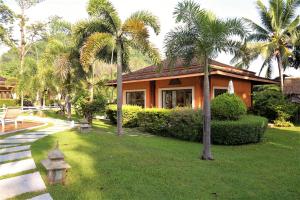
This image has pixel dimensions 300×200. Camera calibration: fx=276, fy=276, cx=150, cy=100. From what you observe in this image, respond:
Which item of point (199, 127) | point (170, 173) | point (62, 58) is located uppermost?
point (62, 58)

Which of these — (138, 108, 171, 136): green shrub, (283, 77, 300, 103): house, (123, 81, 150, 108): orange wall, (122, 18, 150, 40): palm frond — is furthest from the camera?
(283, 77, 300, 103): house

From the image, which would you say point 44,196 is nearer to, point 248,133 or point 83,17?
point 248,133

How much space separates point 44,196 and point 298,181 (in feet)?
16.4

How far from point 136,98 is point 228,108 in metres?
9.63

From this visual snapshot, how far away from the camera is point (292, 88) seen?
2420 cm

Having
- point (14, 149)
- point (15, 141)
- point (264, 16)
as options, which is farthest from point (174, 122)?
point (264, 16)

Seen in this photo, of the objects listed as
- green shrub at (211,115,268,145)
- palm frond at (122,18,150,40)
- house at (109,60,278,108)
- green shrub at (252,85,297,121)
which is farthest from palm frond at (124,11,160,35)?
green shrub at (252,85,297,121)

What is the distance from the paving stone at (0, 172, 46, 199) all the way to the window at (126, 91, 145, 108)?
1397cm

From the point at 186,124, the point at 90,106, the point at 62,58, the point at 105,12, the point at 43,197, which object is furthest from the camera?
the point at 62,58

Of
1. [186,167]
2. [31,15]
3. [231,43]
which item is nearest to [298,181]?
[186,167]

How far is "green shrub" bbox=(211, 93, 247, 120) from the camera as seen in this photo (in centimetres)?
1118

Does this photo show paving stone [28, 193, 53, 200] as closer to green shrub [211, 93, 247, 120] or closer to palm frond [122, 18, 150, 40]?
green shrub [211, 93, 247, 120]

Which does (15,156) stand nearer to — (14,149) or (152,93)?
(14,149)

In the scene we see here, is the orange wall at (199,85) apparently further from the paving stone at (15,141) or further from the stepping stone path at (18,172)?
the stepping stone path at (18,172)
